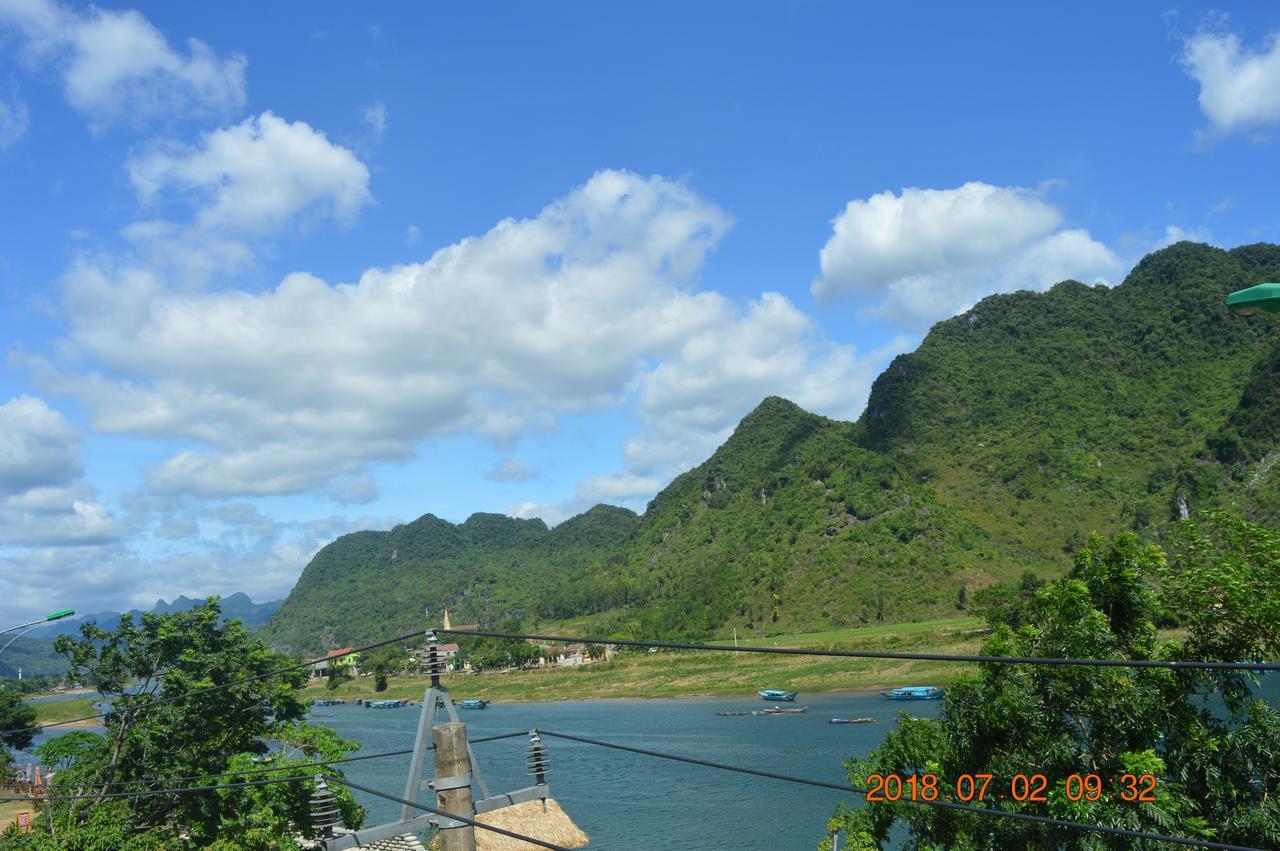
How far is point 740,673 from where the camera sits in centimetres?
9519

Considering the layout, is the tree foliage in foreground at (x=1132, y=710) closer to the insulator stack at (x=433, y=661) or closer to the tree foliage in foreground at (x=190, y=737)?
the insulator stack at (x=433, y=661)

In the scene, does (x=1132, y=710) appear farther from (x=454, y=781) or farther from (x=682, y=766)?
(x=682, y=766)

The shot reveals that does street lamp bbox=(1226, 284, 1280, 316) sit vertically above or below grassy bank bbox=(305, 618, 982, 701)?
above

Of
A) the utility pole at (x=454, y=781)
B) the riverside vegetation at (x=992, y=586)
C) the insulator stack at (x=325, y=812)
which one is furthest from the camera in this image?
the riverside vegetation at (x=992, y=586)

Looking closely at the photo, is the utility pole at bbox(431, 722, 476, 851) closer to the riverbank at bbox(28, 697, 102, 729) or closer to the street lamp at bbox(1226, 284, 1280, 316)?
the street lamp at bbox(1226, 284, 1280, 316)

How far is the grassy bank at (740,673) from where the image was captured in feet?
268

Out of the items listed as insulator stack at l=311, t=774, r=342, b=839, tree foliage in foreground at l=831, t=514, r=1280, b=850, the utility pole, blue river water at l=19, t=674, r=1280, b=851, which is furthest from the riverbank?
the utility pole

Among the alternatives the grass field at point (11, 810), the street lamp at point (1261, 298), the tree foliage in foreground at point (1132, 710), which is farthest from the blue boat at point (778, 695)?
the street lamp at point (1261, 298)

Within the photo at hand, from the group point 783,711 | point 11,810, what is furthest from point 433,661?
point 783,711

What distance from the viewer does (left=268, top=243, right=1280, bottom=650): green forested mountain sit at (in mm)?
115688

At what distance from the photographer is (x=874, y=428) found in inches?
6599

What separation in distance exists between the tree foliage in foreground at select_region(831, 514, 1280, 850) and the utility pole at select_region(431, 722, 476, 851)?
36.0 ft

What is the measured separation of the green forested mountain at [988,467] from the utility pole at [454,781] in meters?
99.5

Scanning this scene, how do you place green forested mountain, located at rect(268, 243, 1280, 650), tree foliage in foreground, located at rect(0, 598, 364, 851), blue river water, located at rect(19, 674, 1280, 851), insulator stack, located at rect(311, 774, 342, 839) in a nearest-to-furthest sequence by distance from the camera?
insulator stack, located at rect(311, 774, 342, 839)
tree foliage in foreground, located at rect(0, 598, 364, 851)
blue river water, located at rect(19, 674, 1280, 851)
green forested mountain, located at rect(268, 243, 1280, 650)
